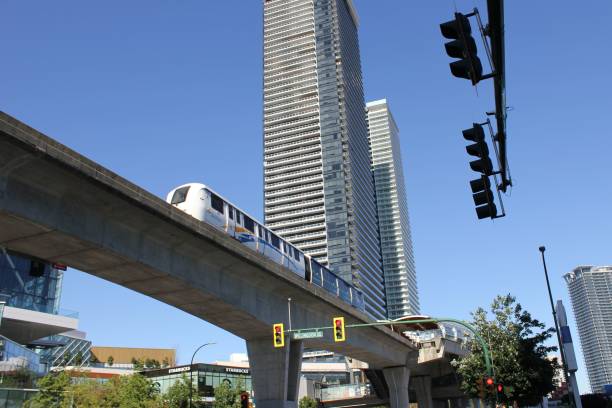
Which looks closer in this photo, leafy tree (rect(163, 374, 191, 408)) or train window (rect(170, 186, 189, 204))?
train window (rect(170, 186, 189, 204))

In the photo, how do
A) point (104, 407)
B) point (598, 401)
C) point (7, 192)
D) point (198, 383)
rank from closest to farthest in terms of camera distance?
1. point (7, 192)
2. point (104, 407)
3. point (598, 401)
4. point (198, 383)

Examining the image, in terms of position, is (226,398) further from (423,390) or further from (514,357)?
(514,357)

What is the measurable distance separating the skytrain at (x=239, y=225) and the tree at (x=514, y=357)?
1169cm

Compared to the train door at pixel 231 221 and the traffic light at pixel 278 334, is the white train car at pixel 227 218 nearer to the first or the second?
the train door at pixel 231 221

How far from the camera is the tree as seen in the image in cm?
3700

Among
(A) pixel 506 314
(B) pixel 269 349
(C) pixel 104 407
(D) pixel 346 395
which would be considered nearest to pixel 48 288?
(C) pixel 104 407

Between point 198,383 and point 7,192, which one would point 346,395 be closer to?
point 198,383

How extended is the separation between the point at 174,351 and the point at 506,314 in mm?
139205

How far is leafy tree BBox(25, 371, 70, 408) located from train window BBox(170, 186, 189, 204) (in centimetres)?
2682

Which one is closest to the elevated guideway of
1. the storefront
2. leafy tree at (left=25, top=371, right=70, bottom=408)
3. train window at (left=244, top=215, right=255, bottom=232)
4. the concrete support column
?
train window at (left=244, top=215, right=255, bottom=232)

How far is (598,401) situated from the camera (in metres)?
62.5

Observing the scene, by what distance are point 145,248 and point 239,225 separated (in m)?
10.1

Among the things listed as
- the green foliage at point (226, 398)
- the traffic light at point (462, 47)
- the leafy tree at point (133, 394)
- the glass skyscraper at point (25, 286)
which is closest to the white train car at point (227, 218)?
the traffic light at point (462, 47)

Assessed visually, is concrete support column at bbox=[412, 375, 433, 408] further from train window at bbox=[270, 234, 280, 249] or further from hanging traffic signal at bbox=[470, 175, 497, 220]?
hanging traffic signal at bbox=[470, 175, 497, 220]
